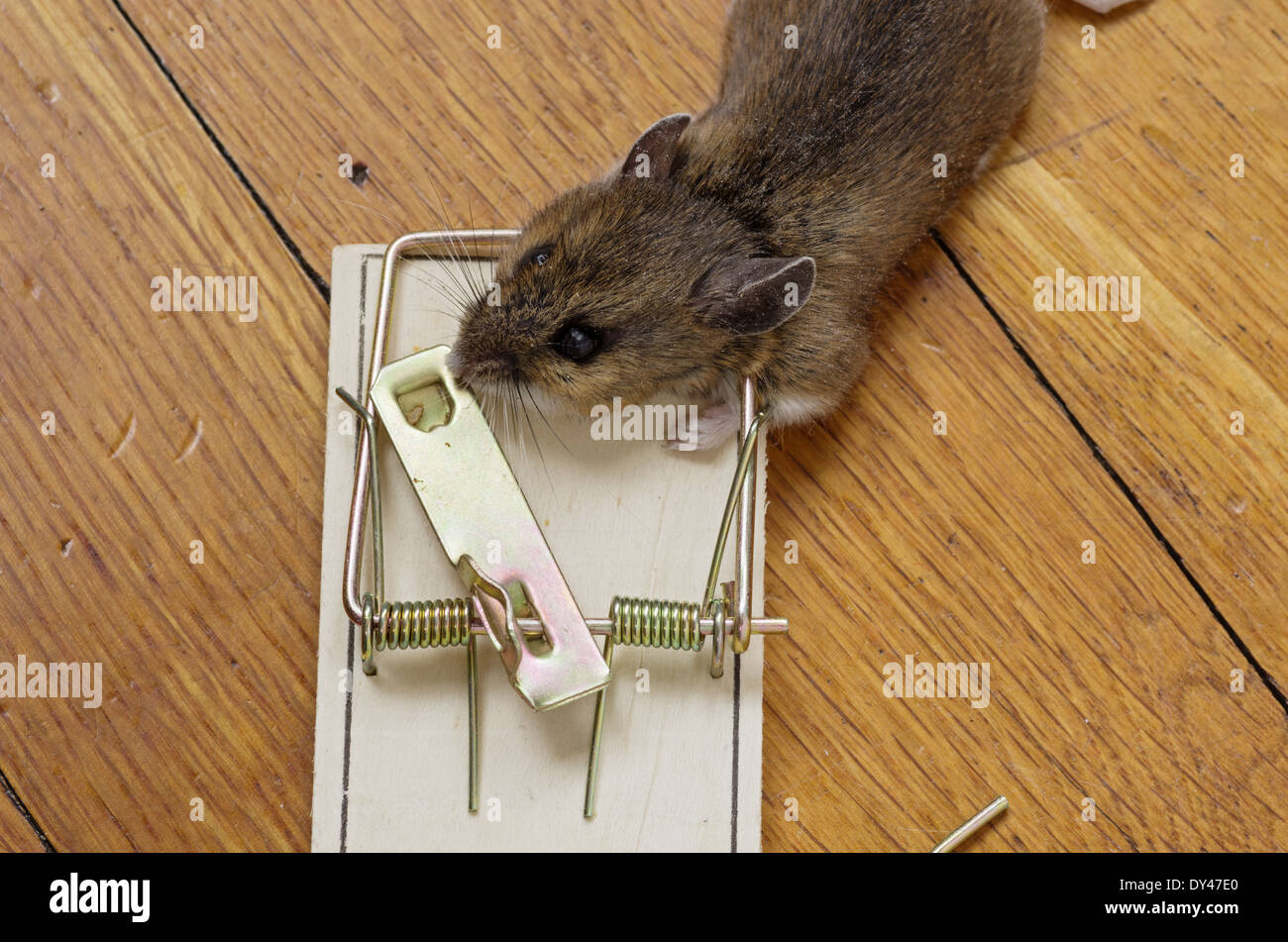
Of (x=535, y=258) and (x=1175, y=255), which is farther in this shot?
(x=1175, y=255)

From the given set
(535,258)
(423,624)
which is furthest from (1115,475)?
(423,624)

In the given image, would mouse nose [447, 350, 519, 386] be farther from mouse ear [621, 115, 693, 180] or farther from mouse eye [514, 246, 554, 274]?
mouse ear [621, 115, 693, 180]

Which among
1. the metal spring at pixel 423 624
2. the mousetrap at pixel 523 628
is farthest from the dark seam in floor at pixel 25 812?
the metal spring at pixel 423 624

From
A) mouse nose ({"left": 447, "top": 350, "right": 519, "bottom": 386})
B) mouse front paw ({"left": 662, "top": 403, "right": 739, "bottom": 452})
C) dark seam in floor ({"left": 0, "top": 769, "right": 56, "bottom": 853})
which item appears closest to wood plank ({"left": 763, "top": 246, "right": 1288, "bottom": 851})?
mouse front paw ({"left": 662, "top": 403, "right": 739, "bottom": 452})

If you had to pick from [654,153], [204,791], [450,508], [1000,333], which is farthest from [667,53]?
[204,791]

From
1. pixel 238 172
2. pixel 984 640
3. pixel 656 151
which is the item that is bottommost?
pixel 984 640

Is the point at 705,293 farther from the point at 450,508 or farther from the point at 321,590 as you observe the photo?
the point at 321,590

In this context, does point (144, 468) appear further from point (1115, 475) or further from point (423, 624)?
point (1115, 475)
